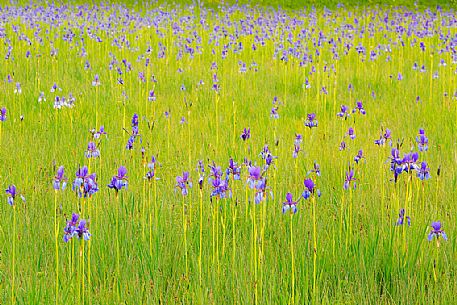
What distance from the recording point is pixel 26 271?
2785 mm

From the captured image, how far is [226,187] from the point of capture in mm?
2574

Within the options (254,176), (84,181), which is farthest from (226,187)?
(84,181)

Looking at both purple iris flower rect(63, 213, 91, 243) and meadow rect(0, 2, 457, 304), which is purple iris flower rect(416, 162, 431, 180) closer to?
meadow rect(0, 2, 457, 304)

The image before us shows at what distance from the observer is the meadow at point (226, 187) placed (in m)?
2.68

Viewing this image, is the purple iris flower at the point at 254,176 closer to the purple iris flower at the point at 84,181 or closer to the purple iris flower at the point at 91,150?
the purple iris flower at the point at 84,181

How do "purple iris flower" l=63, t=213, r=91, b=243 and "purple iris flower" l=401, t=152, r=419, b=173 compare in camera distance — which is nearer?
"purple iris flower" l=63, t=213, r=91, b=243

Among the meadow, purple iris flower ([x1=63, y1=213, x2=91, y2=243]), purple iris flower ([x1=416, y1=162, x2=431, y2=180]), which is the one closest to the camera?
purple iris flower ([x1=63, y1=213, x2=91, y2=243])

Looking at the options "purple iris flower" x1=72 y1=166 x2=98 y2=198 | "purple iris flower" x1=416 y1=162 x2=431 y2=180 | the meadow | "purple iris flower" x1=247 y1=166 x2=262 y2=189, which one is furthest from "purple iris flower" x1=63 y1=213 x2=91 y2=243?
"purple iris flower" x1=416 y1=162 x2=431 y2=180

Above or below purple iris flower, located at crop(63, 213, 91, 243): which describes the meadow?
above

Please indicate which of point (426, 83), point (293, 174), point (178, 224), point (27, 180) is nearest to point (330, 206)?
point (293, 174)

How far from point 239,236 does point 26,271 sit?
1.09 meters

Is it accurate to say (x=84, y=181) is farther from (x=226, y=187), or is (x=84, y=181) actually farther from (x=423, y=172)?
(x=423, y=172)

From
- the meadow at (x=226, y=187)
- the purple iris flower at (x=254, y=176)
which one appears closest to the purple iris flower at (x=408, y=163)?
the meadow at (x=226, y=187)

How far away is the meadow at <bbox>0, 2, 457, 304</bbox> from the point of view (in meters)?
2.68
